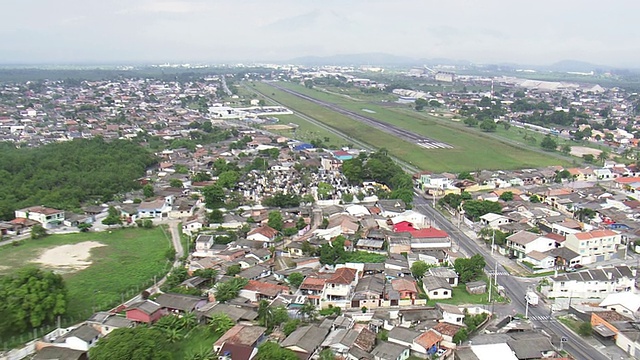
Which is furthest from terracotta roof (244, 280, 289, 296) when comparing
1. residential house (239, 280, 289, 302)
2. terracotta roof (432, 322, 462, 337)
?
terracotta roof (432, 322, 462, 337)

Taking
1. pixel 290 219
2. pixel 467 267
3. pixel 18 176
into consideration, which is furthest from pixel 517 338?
pixel 18 176

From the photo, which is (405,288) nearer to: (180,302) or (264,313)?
(264,313)

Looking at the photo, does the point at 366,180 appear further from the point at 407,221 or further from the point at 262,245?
the point at 262,245

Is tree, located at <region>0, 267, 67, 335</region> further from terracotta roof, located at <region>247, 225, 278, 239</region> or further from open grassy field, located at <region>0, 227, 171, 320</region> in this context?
terracotta roof, located at <region>247, 225, 278, 239</region>

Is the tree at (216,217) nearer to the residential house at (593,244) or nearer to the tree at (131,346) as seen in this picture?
the tree at (131,346)

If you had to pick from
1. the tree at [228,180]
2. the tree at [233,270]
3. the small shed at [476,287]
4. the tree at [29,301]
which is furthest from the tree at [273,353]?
the tree at [228,180]

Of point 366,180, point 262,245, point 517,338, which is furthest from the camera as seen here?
point 366,180
